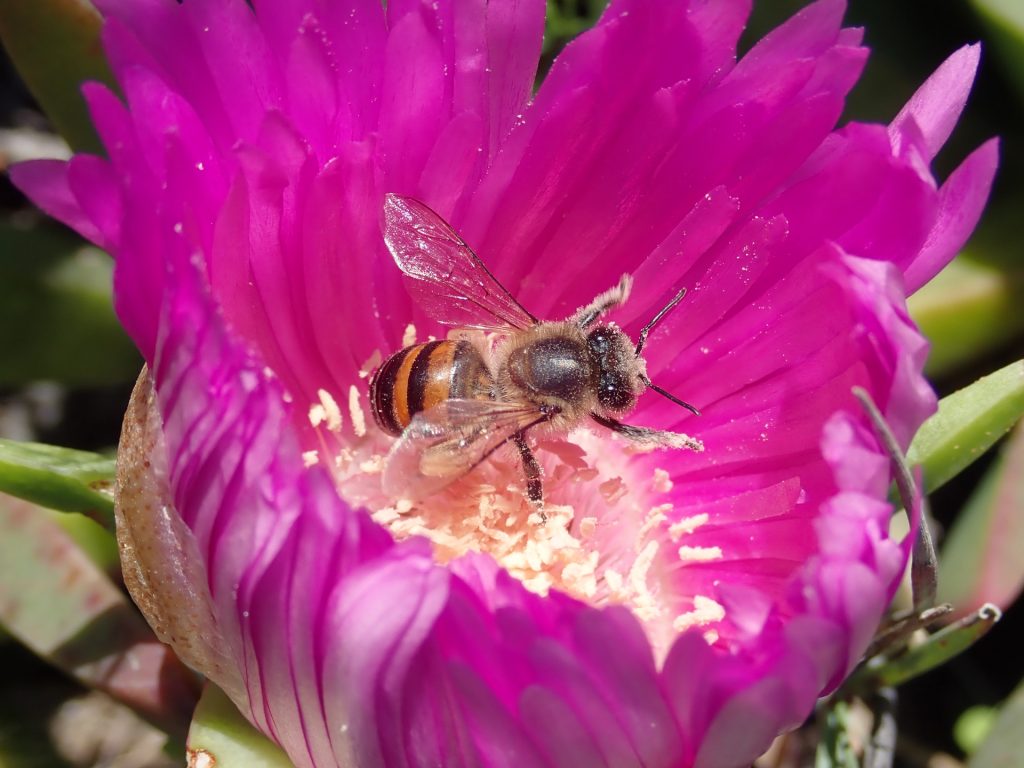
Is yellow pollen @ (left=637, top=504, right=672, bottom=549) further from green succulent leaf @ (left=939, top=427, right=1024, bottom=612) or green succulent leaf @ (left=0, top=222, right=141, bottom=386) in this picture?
green succulent leaf @ (left=0, top=222, right=141, bottom=386)

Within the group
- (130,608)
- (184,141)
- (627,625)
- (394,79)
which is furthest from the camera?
(130,608)

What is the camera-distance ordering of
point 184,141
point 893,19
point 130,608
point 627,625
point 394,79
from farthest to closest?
1. point 893,19
2. point 130,608
3. point 394,79
4. point 184,141
5. point 627,625

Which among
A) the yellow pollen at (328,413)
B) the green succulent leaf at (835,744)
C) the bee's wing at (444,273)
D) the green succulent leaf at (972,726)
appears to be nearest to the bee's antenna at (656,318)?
the bee's wing at (444,273)

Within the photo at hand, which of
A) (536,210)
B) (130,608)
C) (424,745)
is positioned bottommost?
(130,608)

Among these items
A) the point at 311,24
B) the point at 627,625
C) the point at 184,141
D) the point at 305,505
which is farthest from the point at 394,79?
the point at 627,625

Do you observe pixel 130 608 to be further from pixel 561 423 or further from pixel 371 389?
pixel 561 423

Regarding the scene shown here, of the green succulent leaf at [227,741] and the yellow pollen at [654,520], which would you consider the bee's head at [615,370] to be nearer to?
the yellow pollen at [654,520]

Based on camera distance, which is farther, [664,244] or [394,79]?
[664,244]
